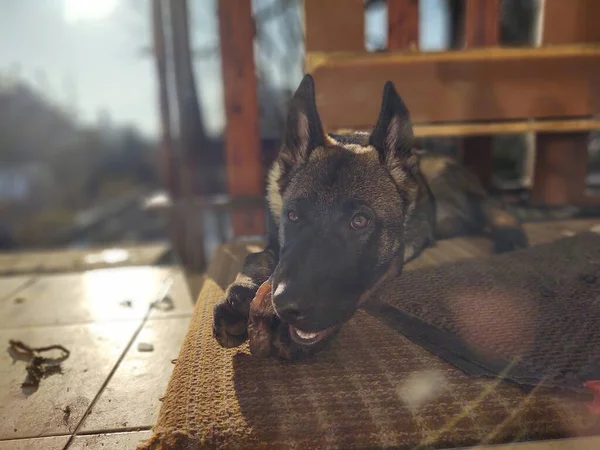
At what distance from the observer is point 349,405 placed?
68.6 inches

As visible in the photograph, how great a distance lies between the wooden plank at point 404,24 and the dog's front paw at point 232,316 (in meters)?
3.46

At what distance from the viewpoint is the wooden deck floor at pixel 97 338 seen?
192 centimetres

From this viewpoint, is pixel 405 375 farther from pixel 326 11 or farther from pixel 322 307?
pixel 326 11

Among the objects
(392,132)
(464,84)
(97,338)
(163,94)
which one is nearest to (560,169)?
(464,84)

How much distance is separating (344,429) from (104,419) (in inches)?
41.9

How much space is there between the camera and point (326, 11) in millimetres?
3523

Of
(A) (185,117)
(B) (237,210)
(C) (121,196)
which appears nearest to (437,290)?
(B) (237,210)

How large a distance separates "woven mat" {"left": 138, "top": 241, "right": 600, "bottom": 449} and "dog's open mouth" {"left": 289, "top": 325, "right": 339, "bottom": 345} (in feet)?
0.43

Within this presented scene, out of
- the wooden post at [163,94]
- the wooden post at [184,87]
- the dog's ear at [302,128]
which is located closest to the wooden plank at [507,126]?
the dog's ear at [302,128]

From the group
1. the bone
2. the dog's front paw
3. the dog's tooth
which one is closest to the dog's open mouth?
the dog's tooth

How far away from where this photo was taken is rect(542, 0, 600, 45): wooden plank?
365cm

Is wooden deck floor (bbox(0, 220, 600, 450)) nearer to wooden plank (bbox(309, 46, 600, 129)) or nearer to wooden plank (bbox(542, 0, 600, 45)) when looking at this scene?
wooden plank (bbox(309, 46, 600, 129))

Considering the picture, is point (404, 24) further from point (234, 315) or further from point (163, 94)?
point (234, 315)

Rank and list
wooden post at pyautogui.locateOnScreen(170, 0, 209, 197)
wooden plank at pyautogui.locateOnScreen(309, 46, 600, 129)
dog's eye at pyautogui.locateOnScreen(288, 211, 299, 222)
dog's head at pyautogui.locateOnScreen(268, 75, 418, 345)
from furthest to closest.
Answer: wooden post at pyautogui.locateOnScreen(170, 0, 209, 197)
wooden plank at pyautogui.locateOnScreen(309, 46, 600, 129)
dog's eye at pyautogui.locateOnScreen(288, 211, 299, 222)
dog's head at pyautogui.locateOnScreen(268, 75, 418, 345)
